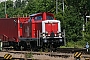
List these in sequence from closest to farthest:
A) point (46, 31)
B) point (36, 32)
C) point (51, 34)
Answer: point (51, 34) → point (46, 31) → point (36, 32)

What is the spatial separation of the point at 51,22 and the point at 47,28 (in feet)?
2.03

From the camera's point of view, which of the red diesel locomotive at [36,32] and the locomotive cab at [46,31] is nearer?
the locomotive cab at [46,31]

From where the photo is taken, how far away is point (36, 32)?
81.3 feet

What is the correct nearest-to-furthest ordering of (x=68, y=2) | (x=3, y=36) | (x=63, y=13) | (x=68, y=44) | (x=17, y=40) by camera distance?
(x=17, y=40) → (x=3, y=36) → (x=68, y=44) → (x=63, y=13) → (x=68, y=2)

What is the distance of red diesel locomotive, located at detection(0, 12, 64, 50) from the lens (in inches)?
946

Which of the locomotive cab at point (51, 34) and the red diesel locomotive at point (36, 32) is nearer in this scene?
the locomotive cab at point (51, 34)

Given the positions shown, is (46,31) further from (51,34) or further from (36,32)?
(36,32)

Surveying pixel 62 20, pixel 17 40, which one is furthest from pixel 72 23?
pixel 17 40

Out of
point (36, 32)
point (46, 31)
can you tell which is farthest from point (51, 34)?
point (36, 32)

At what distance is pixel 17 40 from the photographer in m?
26.8

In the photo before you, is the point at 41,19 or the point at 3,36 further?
the point at 3,36

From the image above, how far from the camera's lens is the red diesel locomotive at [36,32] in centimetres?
2403

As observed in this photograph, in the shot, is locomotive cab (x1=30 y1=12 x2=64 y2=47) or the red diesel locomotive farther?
the red diesel locomotive

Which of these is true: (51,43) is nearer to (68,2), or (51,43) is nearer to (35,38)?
(35,38)
